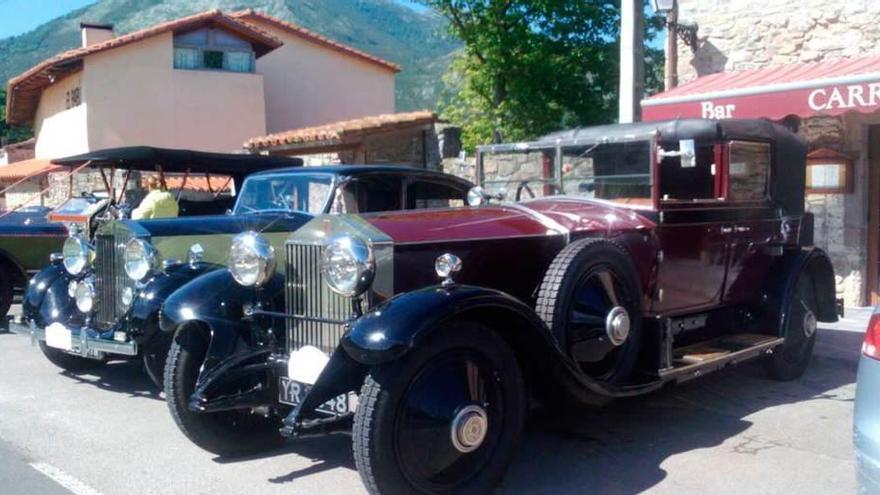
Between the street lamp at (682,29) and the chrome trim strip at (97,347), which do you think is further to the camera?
the street lamp at (682,29)

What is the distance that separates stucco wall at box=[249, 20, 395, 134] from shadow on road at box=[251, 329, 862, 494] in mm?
19886

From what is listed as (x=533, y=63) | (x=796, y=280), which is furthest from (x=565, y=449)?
(x=533, y=63)

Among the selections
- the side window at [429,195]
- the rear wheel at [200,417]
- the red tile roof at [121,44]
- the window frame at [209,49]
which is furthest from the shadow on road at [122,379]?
the window frame at [209,49]

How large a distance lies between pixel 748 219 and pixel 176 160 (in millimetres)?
5169

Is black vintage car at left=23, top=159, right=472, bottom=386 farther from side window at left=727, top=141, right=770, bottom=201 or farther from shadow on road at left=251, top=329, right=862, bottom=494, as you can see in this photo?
side window at left=727, top=141, right=770, bottom=201

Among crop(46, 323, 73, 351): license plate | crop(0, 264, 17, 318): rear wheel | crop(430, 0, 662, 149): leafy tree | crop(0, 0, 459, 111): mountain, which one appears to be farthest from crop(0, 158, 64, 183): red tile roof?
crop(0, 0, 459, 111): mountain

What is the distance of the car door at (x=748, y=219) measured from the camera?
629 cm

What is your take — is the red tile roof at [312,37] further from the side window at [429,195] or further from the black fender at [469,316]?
the black fender at [469,316]

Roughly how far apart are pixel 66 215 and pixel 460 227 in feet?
24.8

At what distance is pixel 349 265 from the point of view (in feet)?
14.1

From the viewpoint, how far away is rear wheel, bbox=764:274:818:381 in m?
6.63

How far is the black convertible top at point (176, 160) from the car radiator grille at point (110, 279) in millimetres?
1840

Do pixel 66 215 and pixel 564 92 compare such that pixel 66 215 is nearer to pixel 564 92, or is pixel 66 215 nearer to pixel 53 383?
pixel 53 383

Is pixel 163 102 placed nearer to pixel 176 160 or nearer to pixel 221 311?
pixel 176 160
